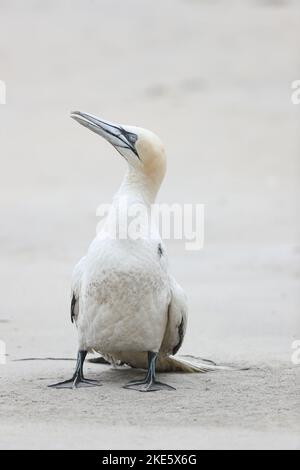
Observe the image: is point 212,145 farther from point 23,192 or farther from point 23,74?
point 23,74

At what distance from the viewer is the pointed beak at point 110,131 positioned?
7.22 meters

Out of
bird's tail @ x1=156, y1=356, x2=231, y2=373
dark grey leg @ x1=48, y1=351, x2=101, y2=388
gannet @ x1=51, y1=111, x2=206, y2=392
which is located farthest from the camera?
bird's tail @ x1=156, y1=356, x2=231, y2=373

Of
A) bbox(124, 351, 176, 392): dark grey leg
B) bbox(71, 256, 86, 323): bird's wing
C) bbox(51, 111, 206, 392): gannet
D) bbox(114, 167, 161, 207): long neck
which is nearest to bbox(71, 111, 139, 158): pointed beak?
bbox(51, 111, 206, 392): gannet

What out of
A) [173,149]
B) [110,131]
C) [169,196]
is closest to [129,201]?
[110,131]

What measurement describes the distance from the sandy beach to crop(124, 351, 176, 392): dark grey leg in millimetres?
109

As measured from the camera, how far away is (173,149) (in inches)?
826

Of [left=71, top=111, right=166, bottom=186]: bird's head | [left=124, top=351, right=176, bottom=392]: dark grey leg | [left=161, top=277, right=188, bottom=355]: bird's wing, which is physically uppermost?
[left=71, top=111, right=166, bottom=186]: bird's head

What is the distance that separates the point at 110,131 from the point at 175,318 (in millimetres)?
1292

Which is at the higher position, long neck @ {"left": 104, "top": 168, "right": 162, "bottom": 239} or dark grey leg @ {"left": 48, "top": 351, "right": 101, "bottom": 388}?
long neck @ {"left": 104, "top": 168, "right": 162, "bottom": 239}

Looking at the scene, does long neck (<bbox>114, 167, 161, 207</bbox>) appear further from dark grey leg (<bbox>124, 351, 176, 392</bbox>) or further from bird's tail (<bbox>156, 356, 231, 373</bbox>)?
bird's tail (<bbox>156, 356, 231, 373</bbox>)

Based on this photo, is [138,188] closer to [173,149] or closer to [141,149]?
[141,149]

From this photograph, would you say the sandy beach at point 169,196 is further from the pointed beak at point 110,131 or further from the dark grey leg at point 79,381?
the pointed beak at point 110,131

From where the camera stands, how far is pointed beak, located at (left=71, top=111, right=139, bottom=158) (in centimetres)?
722

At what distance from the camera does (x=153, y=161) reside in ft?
23.6
